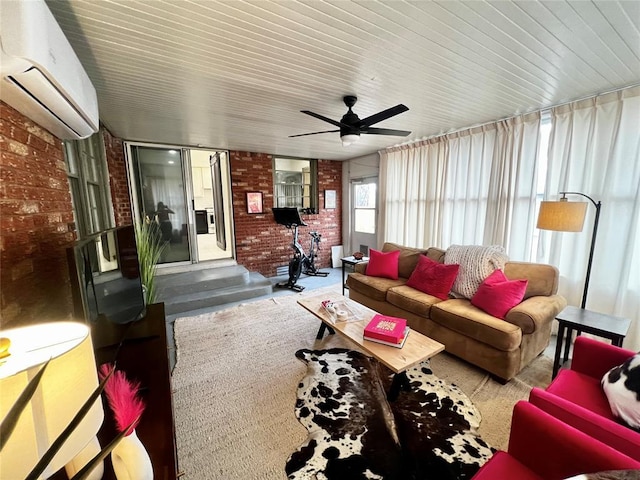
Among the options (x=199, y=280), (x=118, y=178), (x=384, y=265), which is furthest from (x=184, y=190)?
(x=384, y=265)

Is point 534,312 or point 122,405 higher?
point 122,405

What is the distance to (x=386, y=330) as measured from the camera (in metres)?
2.02

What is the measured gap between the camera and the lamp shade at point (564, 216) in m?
2.12

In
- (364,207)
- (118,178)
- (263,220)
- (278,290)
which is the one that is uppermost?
(118,178)

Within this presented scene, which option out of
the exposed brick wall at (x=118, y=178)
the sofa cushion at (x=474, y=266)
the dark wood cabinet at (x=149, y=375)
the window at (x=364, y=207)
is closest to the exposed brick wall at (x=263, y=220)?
the window at (x=364, y=207)

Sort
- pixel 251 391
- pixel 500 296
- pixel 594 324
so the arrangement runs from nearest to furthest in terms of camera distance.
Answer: pixel 594 324, pixel 251 391, pixel 500 296

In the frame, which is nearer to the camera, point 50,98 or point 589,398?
point 50,98

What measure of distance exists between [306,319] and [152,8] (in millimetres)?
3000

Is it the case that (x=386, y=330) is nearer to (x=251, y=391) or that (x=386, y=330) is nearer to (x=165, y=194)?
(x=251, y=391)

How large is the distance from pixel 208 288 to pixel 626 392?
424 centimetres

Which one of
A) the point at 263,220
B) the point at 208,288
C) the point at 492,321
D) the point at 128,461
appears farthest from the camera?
the point at 263,220

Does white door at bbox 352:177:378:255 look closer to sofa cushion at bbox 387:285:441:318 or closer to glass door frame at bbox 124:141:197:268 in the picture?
sofa cushion at bbox 387:285:441:318

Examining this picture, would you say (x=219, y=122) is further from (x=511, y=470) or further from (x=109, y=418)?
(x=511, y=470)

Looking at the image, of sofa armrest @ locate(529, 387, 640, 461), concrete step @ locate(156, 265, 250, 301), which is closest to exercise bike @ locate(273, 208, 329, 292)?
concrete step @ locate(156, 265, 250, 301)
